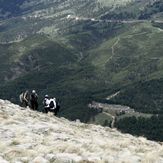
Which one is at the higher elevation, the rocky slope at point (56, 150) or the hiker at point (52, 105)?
the rocky slope at point (56, 150)

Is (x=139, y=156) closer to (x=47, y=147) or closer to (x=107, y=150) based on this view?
(x=107, y=150)

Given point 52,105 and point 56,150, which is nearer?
point 56,150

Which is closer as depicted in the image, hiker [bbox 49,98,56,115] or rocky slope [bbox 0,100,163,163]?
rocky slope [bbox 0,100,163,163]

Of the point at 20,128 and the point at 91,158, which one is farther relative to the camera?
the point at 20,128

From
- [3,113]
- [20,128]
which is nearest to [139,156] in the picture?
[20,128]

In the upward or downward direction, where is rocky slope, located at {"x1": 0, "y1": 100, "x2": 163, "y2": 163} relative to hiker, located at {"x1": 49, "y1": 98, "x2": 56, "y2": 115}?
upward

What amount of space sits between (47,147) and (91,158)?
3.96 meters

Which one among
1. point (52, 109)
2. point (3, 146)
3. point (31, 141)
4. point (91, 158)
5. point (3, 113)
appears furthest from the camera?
point (52, 109)

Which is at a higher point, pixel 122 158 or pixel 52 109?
pixel 122 158

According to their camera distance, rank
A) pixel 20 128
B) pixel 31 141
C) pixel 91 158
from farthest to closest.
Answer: pixel 20 128, pixel 31 141, pixel 91 158

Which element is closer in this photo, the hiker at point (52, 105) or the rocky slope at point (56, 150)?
the rocky slope at point (56, 150)

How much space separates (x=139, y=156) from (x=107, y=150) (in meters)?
2.48

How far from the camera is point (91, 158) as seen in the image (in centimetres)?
2861

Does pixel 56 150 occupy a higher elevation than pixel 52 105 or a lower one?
higher
